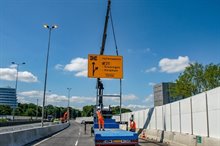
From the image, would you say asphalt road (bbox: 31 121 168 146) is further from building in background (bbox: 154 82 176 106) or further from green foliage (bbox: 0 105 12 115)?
green foliage (bbox: 0 105 12 115)

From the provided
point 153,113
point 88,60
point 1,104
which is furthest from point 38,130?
point 1,104

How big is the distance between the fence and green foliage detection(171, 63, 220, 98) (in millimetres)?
34142

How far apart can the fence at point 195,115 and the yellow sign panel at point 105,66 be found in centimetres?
566

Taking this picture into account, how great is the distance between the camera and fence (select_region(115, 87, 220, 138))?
52.7 feet

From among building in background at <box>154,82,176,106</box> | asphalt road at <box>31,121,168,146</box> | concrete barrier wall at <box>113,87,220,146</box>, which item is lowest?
asphalt road at <box>31,121,168,146</box>

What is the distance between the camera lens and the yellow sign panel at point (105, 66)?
104 feet

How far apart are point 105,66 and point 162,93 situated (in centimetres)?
3867

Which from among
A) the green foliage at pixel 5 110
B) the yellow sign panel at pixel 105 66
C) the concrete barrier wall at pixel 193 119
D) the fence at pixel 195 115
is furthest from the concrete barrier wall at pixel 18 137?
the green foliage at pixel 5 110

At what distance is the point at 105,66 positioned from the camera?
3222 cm

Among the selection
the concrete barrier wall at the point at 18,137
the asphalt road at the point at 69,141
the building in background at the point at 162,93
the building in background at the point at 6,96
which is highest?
the building in background at the point at 6,96

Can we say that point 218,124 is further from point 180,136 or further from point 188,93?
point 188,93

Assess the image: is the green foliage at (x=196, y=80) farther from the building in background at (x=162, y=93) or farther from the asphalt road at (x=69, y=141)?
the asphalt road at (x=69, y=141)

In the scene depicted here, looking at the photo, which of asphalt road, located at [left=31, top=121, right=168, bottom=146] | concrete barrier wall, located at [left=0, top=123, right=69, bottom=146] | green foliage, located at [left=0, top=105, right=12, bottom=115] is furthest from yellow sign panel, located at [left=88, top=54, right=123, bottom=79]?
green foliage, located at [left=0, top=105, right=12, bottom=115]

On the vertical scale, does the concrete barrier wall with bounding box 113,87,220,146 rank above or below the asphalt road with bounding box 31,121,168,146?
above
